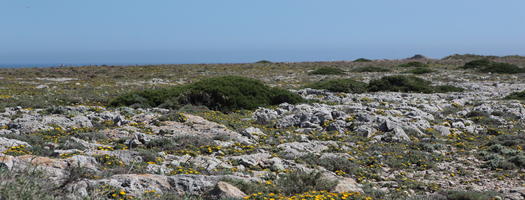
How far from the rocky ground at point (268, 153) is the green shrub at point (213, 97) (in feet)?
3.05

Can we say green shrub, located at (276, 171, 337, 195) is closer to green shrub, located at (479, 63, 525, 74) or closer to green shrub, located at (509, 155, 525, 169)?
green shrub, located at (509, 155, 525, 169)

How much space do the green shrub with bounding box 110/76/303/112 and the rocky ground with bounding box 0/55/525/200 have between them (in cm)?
93

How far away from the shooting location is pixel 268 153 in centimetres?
876

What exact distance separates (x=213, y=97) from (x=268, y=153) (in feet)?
22.8

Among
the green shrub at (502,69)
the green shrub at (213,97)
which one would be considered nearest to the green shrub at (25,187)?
the green shrub at (213,97)

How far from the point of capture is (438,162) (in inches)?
356

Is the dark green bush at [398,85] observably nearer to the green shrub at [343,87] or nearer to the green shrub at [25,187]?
the green shrub at [343,87]

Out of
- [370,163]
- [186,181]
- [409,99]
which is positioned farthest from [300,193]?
[409,99]

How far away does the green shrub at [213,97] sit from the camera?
581 inches

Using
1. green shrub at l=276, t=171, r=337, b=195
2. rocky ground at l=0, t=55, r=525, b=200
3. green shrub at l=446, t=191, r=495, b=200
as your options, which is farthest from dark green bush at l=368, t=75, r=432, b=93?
green shrub at l=276, t=171, r=337, b=195

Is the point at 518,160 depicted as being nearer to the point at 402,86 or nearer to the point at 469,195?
the point at 469,195

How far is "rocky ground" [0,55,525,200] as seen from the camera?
5.89 metres

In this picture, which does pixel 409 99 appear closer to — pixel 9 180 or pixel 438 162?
pixel 438 162

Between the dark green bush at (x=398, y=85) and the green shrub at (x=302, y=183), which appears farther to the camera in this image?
the dark green bush at (x=398, y=85)
